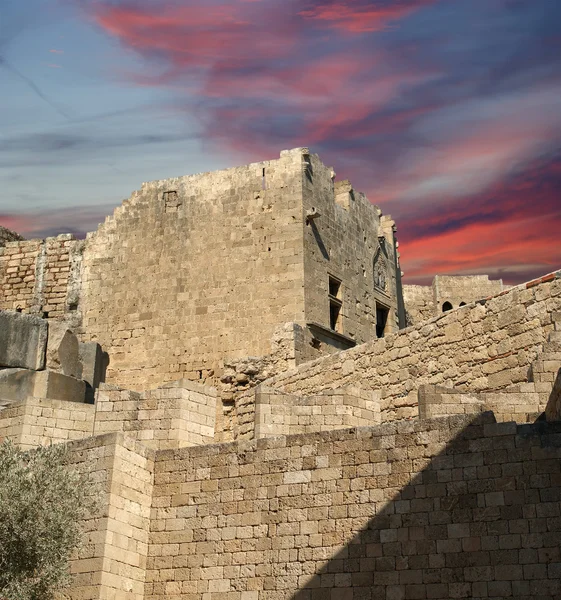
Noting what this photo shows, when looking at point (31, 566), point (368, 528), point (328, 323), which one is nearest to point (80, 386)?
point (328, 323)

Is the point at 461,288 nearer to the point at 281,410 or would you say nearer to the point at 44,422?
the point at 281,410

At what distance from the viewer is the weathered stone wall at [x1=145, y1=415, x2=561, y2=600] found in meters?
12.3

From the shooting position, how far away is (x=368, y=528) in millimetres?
13094

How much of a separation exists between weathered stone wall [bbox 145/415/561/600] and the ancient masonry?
0.02 meters

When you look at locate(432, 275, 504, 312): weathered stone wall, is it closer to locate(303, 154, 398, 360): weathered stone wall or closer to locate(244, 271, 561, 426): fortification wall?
locate(303, 154, 398, 360): weathered stone wall

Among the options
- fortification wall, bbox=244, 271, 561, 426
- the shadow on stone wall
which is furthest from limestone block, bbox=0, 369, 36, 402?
the shadow on stone wall

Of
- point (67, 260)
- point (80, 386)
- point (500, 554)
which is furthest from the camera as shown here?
point (67, 260)

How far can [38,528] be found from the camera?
1345cm

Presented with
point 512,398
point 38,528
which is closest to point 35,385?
point 38,528

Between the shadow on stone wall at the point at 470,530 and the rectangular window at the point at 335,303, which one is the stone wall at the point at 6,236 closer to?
the rectangular window at the point at 335,303

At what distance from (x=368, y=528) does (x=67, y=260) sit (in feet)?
50.0

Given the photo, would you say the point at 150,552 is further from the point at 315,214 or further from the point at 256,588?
the point at 315,214

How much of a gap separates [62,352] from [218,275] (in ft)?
15.8

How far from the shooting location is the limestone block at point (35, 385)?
779 inches
